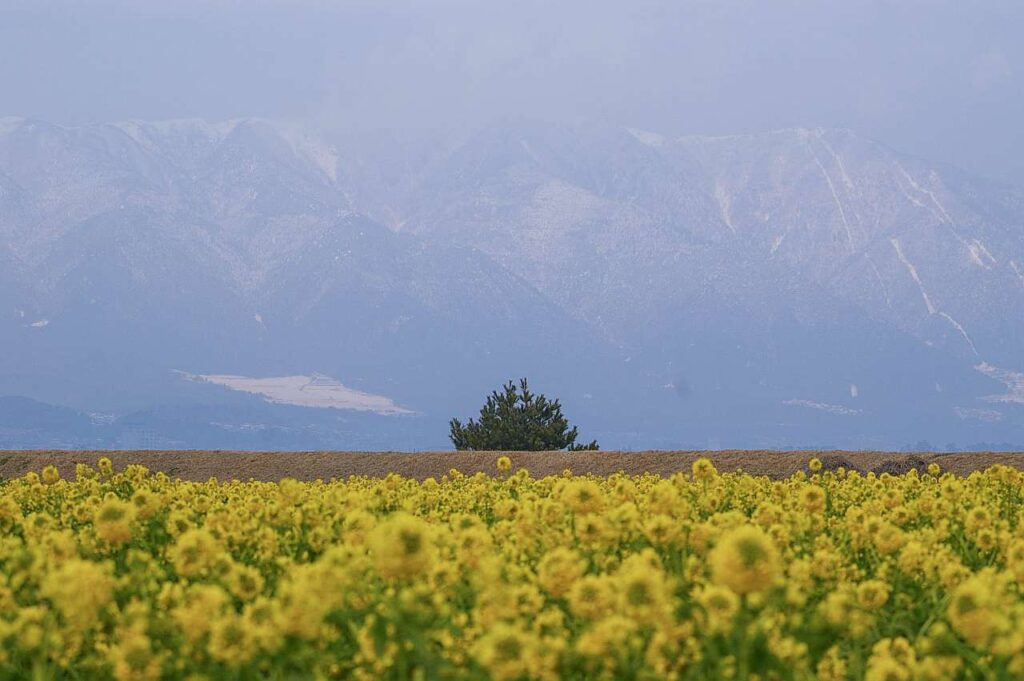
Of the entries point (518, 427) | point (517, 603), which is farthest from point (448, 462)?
point (517, 603)

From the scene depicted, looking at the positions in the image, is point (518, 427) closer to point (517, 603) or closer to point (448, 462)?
point (448, 462)

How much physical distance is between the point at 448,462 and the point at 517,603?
19753mm

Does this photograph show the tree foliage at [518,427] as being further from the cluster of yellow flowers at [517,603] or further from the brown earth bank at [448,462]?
the cluster of yellow flowers at [517,603]

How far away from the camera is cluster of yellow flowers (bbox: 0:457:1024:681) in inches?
156

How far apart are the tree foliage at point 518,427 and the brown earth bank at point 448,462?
19.2ft

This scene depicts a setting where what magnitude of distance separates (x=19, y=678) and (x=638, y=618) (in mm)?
3041

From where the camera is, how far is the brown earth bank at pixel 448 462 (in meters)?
21.6

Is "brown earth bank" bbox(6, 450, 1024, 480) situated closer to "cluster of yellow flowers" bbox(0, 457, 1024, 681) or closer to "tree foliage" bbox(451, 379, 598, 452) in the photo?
"tree foliage" bbox(451, 379, 598, 452)

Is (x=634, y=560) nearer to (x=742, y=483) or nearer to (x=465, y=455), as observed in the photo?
(x=742, y=483)

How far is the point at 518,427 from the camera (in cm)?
3155

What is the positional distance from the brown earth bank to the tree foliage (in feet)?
19.2

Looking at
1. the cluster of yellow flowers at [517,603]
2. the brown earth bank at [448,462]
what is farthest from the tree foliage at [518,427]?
the cluster of yellow flowers at [517,603]

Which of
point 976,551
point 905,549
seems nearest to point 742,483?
point 976,551

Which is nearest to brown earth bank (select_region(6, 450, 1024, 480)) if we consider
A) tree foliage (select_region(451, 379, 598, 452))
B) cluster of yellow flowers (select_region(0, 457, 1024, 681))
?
tree foliage (select_region(451, 379, 598, 452))
